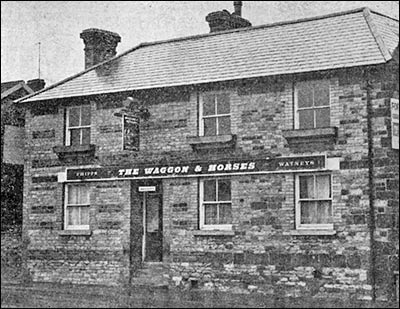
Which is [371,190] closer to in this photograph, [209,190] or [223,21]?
[209,190]

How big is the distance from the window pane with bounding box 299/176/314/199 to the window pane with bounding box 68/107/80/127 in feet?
23.5

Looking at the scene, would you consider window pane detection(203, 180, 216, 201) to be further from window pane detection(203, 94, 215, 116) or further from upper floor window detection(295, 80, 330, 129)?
upper floor window detection(295, 80, 330, 129)

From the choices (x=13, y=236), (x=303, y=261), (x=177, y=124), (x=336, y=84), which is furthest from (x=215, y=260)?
(x=13, y=236)

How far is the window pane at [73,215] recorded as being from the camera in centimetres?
2084

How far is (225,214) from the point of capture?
61.1 ft

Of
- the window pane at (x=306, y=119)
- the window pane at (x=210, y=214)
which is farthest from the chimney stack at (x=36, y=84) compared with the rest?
the window pane at (x=306, y=119)

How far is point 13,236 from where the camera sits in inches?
941

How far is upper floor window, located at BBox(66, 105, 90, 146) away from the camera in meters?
21.1

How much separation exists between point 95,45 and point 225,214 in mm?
8578

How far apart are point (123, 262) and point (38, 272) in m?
3.05

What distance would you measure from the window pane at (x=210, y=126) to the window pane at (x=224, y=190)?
1322 mm

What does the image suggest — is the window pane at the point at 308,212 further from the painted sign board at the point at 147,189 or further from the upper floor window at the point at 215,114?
the painted sign board at the point at 147,189

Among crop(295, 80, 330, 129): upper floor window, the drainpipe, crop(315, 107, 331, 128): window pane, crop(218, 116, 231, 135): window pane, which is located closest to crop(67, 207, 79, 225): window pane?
crop(218, 116, 231, 135): window pane

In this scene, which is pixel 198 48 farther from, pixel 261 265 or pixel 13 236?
pixel 13 236
